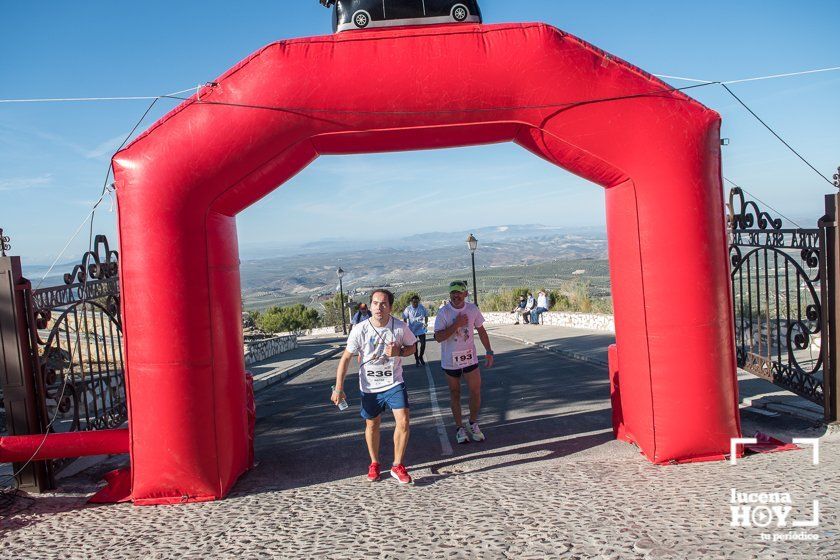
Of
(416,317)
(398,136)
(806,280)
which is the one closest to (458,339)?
(398,136)

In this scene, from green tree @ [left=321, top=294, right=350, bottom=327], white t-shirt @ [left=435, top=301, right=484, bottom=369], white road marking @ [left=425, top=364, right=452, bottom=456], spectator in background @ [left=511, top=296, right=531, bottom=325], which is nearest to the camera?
white road marking @ [left=425, top=364, right=452, bottom=456]

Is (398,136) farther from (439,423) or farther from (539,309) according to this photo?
(539,309)

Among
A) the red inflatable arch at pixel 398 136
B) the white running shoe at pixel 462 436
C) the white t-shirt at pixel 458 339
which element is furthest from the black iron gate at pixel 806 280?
the white running shoe at pixel 462 436

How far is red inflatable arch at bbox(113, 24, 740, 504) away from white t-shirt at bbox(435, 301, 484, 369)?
186 centimetres

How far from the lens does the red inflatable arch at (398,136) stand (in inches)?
213

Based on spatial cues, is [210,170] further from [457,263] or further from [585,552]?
[457,263]

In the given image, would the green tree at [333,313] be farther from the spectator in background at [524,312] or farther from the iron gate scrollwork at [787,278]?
the iron gate scrollwork at [787,278]

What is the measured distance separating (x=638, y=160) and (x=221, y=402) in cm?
418

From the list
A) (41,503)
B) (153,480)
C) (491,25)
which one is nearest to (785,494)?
(491,25)

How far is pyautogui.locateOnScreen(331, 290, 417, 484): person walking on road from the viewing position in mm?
5809

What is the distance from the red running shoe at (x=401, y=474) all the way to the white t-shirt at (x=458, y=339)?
150 cm

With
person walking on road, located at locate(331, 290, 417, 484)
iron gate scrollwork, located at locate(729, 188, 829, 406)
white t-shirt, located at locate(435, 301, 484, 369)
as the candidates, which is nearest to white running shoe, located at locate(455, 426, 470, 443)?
white t-shirt, located at locate(435, 301, 484, 369)

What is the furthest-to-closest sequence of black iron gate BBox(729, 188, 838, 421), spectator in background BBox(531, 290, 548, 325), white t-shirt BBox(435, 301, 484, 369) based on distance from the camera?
spectator in background BBox(531, 290, 548, 325) < white t-shirt BBox(435, 301, 484, 369) < black iron gate BBox(729, 188, 838, 421)

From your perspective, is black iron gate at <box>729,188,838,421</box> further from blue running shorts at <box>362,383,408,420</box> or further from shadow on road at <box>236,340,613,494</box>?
blue running shorts at <box>362,383,408,420</box>
